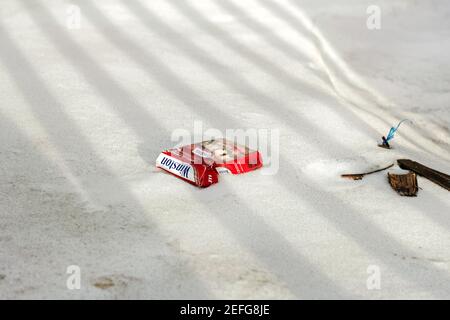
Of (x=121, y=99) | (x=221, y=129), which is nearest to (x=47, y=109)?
(x=121, y=99)

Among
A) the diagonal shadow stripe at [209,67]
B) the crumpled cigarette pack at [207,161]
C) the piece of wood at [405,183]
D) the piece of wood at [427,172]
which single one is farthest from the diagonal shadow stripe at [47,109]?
the piece of wood at [427,172]

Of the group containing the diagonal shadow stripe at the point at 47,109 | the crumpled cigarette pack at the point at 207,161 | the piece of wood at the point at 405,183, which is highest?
the diagonal shadow stripe at the point at 47,109

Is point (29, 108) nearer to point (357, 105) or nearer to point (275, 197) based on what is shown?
point (275, 197)

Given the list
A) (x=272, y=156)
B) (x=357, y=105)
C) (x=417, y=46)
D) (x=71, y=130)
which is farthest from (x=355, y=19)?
(x=71, y=130)

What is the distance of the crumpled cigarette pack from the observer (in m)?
2.58

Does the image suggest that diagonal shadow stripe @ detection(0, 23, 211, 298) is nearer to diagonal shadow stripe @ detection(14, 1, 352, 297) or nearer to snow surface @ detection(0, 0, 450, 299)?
snow surface @ detection(0, 0, 450, 299)

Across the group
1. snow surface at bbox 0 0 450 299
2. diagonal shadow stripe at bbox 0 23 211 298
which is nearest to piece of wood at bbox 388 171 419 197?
snow surface at bbox 0 0 450 299

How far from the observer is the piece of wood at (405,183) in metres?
2.62

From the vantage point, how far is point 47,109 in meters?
3.34

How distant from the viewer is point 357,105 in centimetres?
392

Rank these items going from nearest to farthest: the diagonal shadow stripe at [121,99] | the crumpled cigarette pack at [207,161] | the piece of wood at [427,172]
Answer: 1. the diagonal shadow stripe at [121,99]
2. the crumpled cigarette pack at [207,161]
3. the piece of wood at [427,172]

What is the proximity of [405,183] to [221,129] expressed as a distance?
1.06m

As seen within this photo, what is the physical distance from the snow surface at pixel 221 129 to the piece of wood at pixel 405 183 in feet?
0.12

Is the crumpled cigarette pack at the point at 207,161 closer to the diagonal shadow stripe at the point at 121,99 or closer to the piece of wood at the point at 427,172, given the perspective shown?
the diagonal shadow stripe at the point at 121,99
